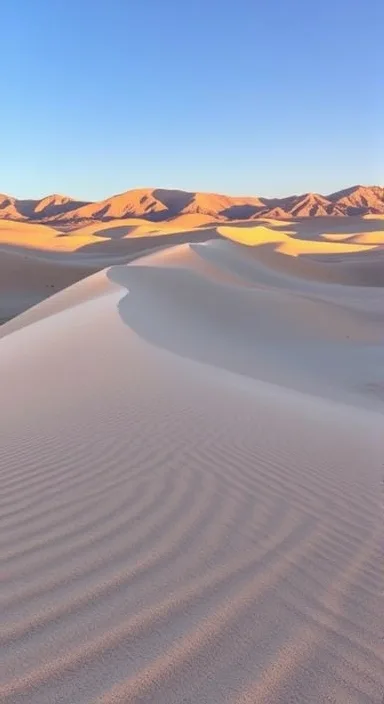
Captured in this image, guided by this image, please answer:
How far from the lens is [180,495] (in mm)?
3617

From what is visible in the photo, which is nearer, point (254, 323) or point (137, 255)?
point (254, 323)

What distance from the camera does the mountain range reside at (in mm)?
124062

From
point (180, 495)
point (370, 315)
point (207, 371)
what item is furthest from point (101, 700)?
point (370, 315)

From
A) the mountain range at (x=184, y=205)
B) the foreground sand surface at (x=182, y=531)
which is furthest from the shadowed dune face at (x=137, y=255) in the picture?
the mountain range at (x=184, y=205)

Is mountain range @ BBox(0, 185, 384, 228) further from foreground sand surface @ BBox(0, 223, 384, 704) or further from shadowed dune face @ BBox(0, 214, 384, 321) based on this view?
foreground sand surface @ BBox(0, 223, 384, 704)

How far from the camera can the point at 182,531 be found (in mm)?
3117

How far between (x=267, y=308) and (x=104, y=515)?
13712mm

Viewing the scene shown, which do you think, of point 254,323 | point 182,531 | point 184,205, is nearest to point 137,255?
point 254,323

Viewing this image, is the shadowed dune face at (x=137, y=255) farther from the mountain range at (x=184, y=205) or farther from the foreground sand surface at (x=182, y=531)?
the mountain range at (x=184, y=205)

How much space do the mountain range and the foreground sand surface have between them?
367ft

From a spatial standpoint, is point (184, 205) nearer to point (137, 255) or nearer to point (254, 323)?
point (137, 255)

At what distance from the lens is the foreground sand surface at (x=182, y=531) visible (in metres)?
2.05

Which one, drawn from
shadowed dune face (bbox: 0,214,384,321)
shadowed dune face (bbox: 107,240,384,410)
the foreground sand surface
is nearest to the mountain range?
shadowed dune face (bbox: 0,214,384,321)

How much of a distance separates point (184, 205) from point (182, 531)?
13637 cm
